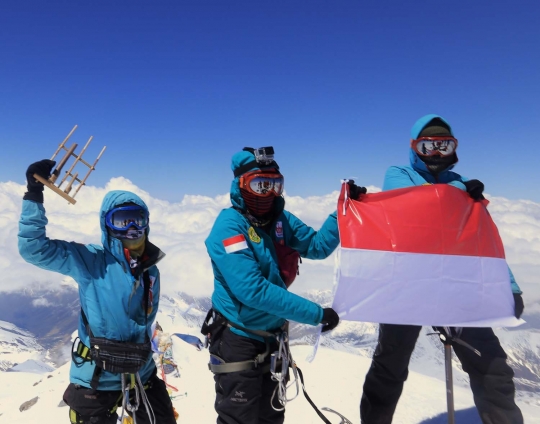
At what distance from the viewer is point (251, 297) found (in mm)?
3682

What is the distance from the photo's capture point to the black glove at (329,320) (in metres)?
3.84

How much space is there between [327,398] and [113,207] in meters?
6.11

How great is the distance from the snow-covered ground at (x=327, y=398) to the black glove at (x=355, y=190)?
15.5 feet

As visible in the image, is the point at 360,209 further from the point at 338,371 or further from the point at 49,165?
the point at 338,371

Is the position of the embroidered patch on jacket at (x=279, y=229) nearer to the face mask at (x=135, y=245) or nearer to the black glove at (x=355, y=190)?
the black glove at (x=355, y=190)

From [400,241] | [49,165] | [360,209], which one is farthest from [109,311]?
[400,241]

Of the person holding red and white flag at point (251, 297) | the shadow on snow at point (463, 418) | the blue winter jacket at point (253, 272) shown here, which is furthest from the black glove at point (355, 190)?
the shadow on snow at point (463, 418)

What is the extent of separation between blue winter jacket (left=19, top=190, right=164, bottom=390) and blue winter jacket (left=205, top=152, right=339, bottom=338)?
1.01 meters

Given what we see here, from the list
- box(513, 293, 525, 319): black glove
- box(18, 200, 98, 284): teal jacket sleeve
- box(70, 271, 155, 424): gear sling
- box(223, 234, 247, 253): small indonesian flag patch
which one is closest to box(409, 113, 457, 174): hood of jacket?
box(513, 293, 525, 319): black glove

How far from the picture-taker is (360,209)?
4480 mm

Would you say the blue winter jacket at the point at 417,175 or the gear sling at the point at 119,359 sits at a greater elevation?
the blue winter jacket at the point at 417,175

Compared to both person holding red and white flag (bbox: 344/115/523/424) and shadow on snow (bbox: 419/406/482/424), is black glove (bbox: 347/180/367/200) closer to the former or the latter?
person holding red and white flag (bbox: 344/115/523/424)

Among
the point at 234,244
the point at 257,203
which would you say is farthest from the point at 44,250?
the point at 257,203

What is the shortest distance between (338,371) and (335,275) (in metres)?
6.15
